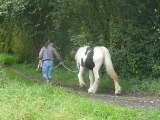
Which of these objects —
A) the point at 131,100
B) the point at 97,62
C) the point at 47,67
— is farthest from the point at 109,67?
the point at 47,67

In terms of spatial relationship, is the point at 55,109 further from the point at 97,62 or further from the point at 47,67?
the point at 47,67

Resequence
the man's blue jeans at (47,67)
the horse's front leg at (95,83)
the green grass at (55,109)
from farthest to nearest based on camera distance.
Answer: the man's blue jeans at (47,67)
the horse's front leg at (95,83)
the green grass at (55,109)

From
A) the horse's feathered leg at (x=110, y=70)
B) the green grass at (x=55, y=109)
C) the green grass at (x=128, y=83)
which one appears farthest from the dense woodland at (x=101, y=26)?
the green grass at (x=55, y=109)

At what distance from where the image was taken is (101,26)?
19.5 meters

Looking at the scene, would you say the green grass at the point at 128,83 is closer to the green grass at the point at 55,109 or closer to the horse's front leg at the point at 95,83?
the horse's front leg at the point at 95,83

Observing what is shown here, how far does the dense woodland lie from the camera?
16.9 m

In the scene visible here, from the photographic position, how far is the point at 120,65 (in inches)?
693

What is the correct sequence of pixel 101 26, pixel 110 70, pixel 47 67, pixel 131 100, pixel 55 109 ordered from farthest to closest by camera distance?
1. pixel 101 26
2. pixel 47 67
3. pixel 110 70
4. pixel 131 100
5. pixel 55 109

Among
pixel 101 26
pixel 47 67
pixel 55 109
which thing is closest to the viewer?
pixel 55 109

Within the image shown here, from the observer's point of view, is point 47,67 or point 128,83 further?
point 47,67

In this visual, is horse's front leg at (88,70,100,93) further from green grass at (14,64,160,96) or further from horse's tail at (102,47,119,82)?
green grass at (14,64,160,96)

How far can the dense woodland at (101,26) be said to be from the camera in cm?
1692

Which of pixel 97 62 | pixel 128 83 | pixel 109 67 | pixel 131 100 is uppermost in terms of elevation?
pixel 97 62

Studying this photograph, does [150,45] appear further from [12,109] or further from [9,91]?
[12,109]
